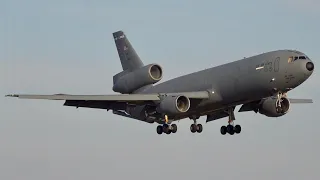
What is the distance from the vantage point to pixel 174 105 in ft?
234

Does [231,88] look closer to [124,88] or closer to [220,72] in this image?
[220,72]

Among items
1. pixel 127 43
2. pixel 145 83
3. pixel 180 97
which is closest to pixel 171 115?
pixel 180 97

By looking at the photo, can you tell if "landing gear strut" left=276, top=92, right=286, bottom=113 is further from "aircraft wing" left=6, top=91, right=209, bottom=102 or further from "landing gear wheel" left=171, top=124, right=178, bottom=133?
"landing gear wheel" left=171, top=124, right=178, bottom=133

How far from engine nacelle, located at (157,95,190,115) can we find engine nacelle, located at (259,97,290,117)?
563cm

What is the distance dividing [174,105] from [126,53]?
12.7m

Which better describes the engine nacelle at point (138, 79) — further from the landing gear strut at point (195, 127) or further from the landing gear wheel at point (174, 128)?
the landing gear wheel at point (174, 128)

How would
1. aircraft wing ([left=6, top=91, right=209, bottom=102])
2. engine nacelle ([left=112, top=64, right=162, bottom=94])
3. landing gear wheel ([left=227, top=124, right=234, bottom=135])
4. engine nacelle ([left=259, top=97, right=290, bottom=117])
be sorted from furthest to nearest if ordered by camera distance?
1. engine nacelle ([left=112, top=64, right=162, bottom=94])
2. landing gear wheel ([left=227, top=124, right=234, bottom=135])
3. aircraft wing ([left=6, top=91, right=209, bottom=102])
4. engine nacelle ([left=259, top=97, right=290, bottom=117])

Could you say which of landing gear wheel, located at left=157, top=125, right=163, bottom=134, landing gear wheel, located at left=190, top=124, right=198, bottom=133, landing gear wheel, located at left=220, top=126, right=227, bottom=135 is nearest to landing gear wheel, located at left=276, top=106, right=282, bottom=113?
landing gear wheel, located at left=220, top=126, right=227, bottom=135

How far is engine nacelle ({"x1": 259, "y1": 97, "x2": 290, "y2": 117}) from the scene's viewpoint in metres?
71.8

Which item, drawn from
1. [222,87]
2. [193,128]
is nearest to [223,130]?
[193,128]

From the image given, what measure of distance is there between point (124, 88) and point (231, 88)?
10918mm

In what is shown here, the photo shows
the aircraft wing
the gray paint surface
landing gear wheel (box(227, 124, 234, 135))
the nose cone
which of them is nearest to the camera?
the nose cone

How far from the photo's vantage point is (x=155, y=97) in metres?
72.9

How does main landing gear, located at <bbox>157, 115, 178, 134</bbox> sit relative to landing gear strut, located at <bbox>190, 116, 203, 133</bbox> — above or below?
below
